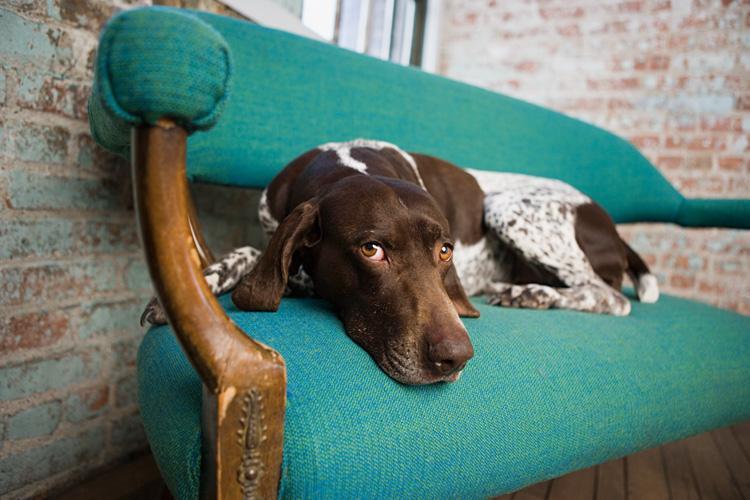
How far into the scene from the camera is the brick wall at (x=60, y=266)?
1614 mm

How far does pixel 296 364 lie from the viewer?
0.98 m

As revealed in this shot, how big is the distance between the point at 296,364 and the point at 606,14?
175 inches

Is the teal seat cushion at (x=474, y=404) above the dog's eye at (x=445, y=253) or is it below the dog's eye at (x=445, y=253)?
below

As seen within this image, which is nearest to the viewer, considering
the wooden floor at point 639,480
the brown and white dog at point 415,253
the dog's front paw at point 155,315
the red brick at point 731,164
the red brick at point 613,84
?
the brown and white dog at point 415,253

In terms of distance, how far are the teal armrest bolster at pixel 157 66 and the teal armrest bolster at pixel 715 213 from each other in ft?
7.87

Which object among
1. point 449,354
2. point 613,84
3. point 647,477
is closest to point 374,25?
point 613,84

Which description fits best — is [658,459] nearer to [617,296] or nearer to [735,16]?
[617,296]

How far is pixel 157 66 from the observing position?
0.70 m

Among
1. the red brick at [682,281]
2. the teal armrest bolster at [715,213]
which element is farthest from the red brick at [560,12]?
the teal armrest bolster at [715,213]

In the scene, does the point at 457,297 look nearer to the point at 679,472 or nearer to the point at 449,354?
the point at 449,354

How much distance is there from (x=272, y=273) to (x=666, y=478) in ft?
6.45

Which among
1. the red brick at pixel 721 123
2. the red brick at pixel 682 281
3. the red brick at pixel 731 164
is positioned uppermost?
the red brick at pixel 721 123

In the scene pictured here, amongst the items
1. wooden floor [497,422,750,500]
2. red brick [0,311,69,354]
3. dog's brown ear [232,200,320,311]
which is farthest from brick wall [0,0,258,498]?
wooden floor [497,422,750,500]

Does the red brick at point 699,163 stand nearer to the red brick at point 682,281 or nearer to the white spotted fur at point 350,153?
the red brick at point 682,281
